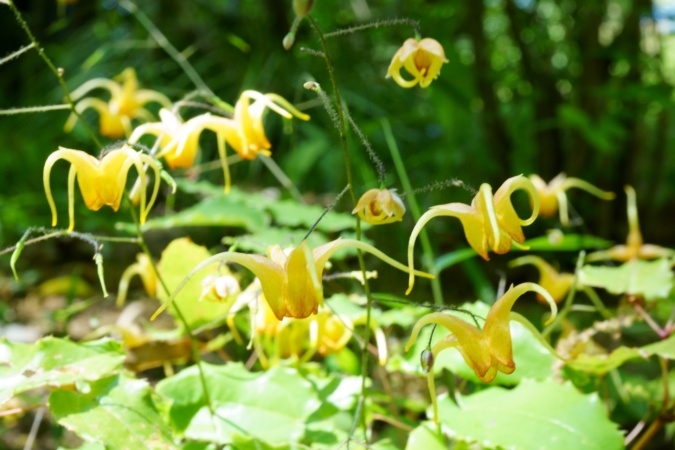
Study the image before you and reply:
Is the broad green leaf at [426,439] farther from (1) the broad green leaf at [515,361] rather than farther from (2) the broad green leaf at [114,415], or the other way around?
(2) the broad green leaf at [114,415]

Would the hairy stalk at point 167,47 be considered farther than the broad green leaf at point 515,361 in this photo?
Yes

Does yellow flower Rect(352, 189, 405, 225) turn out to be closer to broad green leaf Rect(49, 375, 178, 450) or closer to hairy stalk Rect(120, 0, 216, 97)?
broad green leaf Rect(49, 375, 178, 450)

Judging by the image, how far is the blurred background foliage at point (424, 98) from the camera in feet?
6.82

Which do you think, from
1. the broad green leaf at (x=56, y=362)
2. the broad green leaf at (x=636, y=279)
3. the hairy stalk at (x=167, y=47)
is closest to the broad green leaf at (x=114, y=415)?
the broad green leaf at (x=56, y=362)

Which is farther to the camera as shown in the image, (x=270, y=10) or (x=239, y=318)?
(x=270, y=10)

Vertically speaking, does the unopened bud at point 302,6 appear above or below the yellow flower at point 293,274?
above

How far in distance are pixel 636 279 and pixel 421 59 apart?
596mm

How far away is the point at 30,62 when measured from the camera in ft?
10.9

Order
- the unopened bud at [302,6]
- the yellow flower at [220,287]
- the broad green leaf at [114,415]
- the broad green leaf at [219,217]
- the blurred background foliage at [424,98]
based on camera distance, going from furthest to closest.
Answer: the blurred background foliage at [424,98] < the broad green leaf at [219,217] < the yellow flower at [220,287] < the broad green leaf at [114,415] < the unopened bud at [302,6]

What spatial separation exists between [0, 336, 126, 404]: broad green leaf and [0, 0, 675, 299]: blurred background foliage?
726mm

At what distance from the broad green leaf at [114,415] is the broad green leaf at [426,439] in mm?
265

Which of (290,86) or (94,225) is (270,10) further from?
(94,225)

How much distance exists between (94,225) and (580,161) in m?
1.91

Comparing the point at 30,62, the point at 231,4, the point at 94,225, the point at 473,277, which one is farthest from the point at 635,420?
the point at 30,62
